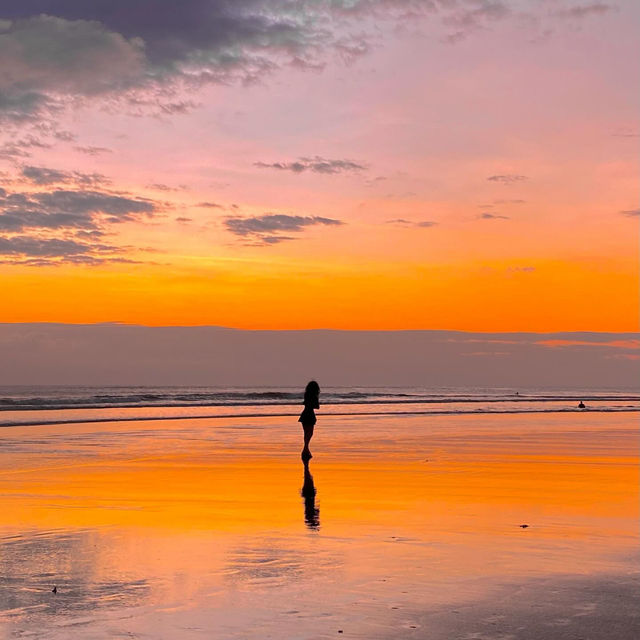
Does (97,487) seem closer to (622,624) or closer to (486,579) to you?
(486,579)

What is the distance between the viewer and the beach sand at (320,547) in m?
6.87

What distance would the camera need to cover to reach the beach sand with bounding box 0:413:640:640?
6.87 metres

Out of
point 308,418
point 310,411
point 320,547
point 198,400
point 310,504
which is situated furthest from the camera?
point 198,400

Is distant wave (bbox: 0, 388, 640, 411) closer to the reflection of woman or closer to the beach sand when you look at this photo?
the beach sand

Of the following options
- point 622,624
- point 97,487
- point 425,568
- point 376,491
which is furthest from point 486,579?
point 97,487

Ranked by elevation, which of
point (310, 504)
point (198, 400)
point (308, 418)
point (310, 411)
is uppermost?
point (310, 411)

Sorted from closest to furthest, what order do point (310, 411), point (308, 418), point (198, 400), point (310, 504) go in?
point (310, 504), point (308, 418), point (310, 411), point (198, 400)

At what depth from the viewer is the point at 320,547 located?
9852mm

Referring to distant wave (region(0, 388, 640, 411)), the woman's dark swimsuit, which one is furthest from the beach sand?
distant wave (region(0, 388, 640, 411))

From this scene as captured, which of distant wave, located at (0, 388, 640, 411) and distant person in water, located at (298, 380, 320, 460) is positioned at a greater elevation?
distant person in water, located at (298, 380, 320, 460)

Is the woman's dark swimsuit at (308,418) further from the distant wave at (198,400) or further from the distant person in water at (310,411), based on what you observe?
the distant wave at (198,400)

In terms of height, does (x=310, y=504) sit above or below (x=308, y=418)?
below

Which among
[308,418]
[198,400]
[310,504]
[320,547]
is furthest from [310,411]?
[198,400]

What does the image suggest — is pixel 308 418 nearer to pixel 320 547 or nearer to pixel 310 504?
pixel 310 504
